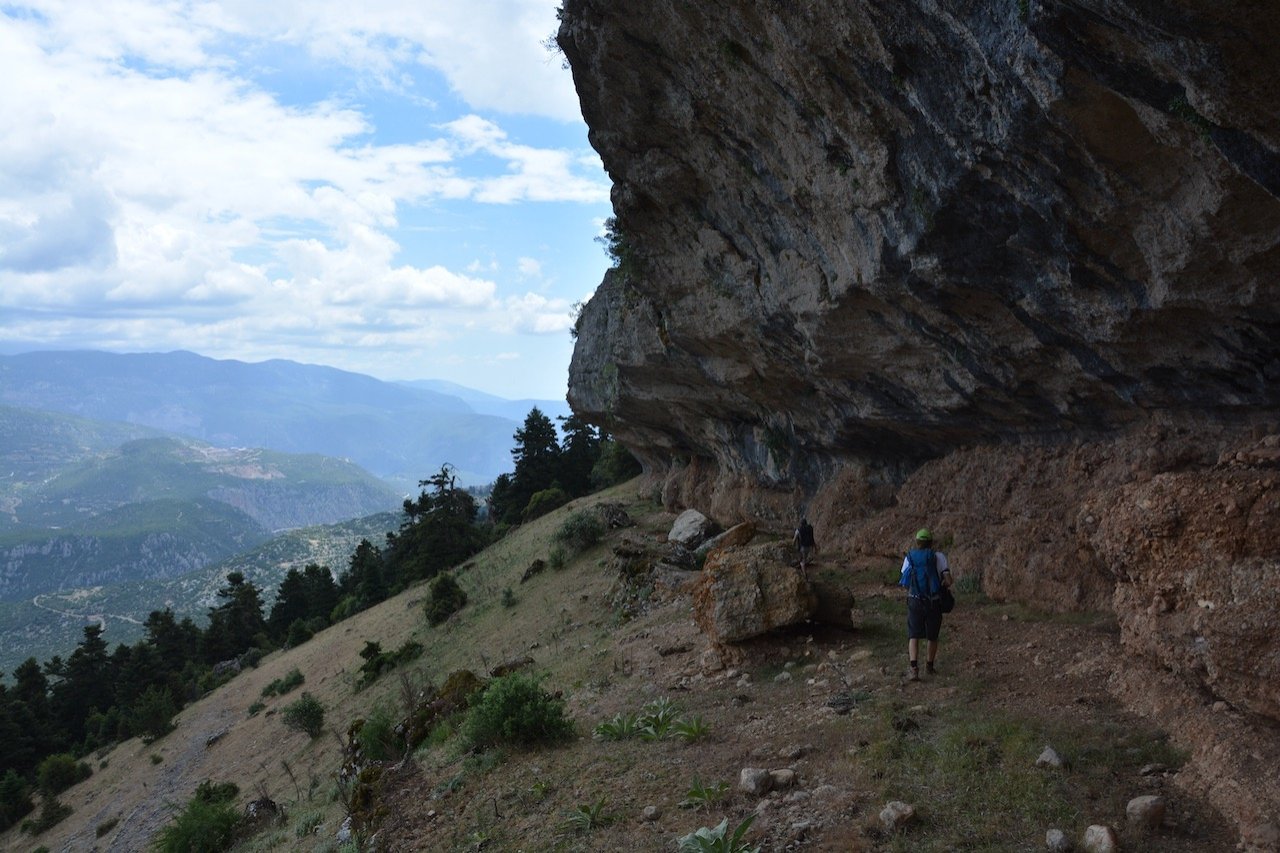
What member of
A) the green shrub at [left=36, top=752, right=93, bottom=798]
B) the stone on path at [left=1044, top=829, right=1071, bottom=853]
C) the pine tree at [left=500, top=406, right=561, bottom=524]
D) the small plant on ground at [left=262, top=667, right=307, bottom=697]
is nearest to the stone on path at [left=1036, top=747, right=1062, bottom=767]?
the stone on path at [left=1044, top=829, right=1071, bottom=853]

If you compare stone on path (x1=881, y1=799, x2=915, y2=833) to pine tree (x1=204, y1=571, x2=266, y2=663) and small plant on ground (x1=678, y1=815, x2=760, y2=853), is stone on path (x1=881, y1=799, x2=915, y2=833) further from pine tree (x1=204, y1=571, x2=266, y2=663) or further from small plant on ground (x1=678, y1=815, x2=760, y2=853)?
pine tree (x1=204, y1=571, x2=266, y2=663)

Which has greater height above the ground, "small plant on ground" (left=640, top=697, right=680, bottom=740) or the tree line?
"small plant on ground" (left=640, top=697, right=680, bottom=740)

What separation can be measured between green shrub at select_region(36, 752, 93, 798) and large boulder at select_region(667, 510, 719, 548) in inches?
1172

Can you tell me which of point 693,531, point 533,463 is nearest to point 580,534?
point 693,531

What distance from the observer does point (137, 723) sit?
3309 cm

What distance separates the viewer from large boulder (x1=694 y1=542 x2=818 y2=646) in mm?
10258

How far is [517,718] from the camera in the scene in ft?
30.7

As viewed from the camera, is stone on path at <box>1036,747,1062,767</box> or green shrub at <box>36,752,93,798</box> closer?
stone on path at <box>1036,747,1062,767</box>

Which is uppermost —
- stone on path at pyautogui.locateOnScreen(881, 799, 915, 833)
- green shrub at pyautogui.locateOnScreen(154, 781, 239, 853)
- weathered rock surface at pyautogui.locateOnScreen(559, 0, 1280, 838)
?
weathered rock surface at pyautogui.locateOnScreen(559, 0, 1280, 838)

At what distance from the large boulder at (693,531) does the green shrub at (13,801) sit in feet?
103

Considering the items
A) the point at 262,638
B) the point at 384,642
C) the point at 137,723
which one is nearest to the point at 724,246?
the point at 384,642

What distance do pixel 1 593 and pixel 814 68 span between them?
245 meters

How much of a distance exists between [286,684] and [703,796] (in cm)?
2832

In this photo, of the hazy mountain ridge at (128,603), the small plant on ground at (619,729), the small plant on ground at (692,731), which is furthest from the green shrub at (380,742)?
the hazy mountain ridge at (128,603)
